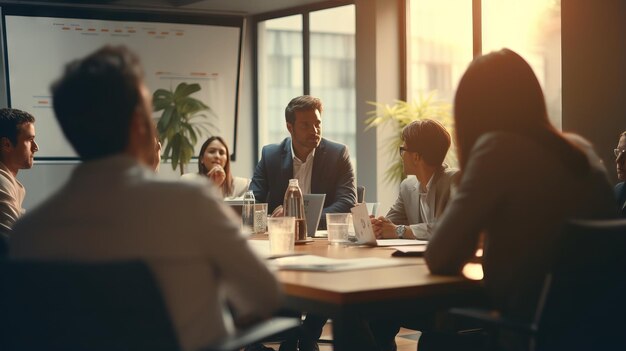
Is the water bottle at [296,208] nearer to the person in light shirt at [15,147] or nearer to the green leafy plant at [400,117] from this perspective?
the person in light shirt at [15,147]

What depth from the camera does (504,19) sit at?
6742mm

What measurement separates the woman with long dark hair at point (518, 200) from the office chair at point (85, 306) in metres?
0.95

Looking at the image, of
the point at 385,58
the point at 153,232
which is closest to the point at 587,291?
the point at 153,232

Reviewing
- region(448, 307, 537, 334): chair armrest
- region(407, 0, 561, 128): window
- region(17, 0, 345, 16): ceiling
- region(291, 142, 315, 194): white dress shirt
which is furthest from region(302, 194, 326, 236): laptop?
region(17, 0, 345, 16): ceiling

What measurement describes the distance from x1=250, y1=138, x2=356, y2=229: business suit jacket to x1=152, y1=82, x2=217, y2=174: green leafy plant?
10.2 feet

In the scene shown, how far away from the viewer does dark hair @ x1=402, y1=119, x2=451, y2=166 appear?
3.86 m

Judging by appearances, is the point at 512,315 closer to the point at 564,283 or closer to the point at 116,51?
the point at 564,283

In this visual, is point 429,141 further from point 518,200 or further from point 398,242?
point 518,200

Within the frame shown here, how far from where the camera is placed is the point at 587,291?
1949mm

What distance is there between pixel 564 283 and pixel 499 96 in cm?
60

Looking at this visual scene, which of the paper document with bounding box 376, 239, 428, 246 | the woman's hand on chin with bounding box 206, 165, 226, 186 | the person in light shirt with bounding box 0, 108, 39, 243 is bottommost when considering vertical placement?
Answer: the paper document with bounding box 376, 239, 428, 246

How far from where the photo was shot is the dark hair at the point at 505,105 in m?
2.21

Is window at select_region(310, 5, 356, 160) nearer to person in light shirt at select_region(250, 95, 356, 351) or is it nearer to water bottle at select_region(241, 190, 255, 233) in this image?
person in light shirt at select_region(250, 95, 356, 351)

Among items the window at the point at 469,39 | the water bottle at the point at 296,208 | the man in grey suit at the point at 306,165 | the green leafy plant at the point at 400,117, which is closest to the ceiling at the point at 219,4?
the window at the point at 469,39
